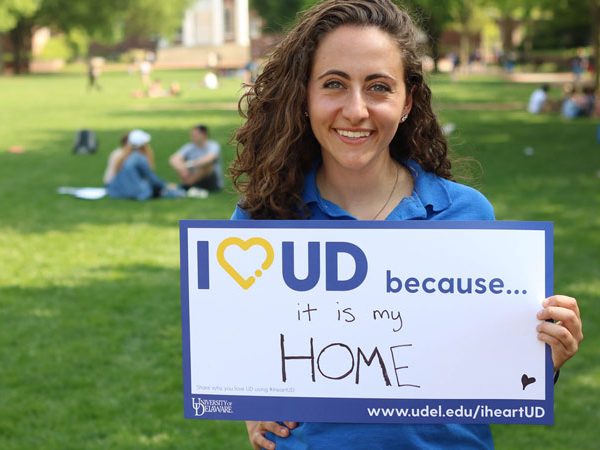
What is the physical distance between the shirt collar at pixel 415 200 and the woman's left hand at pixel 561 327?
1.29ft

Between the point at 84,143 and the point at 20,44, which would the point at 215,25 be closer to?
the point at 20,44

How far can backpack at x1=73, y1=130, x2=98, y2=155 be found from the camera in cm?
2155

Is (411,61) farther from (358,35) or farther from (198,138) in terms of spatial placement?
(198,138)

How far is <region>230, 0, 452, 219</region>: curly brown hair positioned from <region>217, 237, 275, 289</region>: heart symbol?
5.4 inches

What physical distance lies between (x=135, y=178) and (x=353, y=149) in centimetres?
1269

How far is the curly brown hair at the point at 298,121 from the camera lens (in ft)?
9.19

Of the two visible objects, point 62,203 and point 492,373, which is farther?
point 62,203

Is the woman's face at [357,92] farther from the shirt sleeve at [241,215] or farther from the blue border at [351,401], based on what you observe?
the shirt sleeve at [241,215]

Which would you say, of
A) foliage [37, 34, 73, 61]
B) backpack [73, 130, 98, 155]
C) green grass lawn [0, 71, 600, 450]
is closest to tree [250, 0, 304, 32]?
foliage [37, 34, 73, 61]

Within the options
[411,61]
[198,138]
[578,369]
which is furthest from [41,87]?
[411,61]

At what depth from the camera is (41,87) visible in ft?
173

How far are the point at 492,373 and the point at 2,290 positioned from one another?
25.3ft

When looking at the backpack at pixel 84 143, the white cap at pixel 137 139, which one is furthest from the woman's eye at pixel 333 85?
the backpack at pixel 84 143

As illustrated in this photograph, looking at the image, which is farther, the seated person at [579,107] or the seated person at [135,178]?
the seated person at [579,107]
